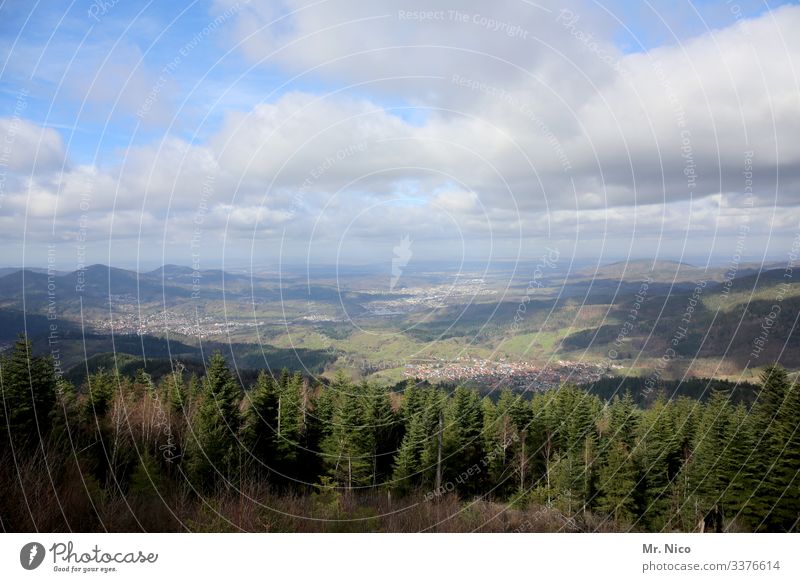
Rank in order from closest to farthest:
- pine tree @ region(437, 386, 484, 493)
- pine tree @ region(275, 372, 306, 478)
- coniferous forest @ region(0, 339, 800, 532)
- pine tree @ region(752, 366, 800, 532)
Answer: coniferous forest @ region(0, 339, 800, 532) → pine tree @ region(752, 366, 800, 532) → pine tree @ region(275, 372, 306, 478) → pine tree @ region(437, 386, 484, 493)

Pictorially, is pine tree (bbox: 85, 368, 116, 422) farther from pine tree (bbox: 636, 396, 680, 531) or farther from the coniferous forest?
pine tree (bbox: 636, 396, 680, 531)

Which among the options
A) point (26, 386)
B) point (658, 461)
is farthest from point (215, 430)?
point (658, 461)

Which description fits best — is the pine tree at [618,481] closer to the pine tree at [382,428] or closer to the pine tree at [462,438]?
the pine tree at [462,438]

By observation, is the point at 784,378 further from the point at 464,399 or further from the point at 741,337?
the point at 741,337

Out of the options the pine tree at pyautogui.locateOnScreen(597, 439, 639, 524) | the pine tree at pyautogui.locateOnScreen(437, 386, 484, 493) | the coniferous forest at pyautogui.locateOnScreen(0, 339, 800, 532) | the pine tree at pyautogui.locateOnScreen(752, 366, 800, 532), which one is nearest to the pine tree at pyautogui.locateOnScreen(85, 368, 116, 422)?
the coniferous forest at pyautogui.locateOnScreen(0, 339, 800, 532)

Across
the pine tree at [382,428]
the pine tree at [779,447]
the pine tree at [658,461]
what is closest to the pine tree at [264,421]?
the pine tree at [382,428]

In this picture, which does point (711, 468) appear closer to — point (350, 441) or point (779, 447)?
point (779, 447)

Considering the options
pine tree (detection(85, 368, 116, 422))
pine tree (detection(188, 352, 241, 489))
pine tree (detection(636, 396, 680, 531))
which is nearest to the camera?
pine tree (detection(188, 352, 241, 489))

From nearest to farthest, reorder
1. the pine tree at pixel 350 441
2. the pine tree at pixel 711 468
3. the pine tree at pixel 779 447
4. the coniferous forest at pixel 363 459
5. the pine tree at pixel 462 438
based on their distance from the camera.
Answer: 1. the coniferous forest at pixel 363 459
2. the pine tree at pixel 779 447
3. the pine tree at pixel 711 468
4. the pine tree at pixel 350 441
5. the pine tree at pixel 462 438
